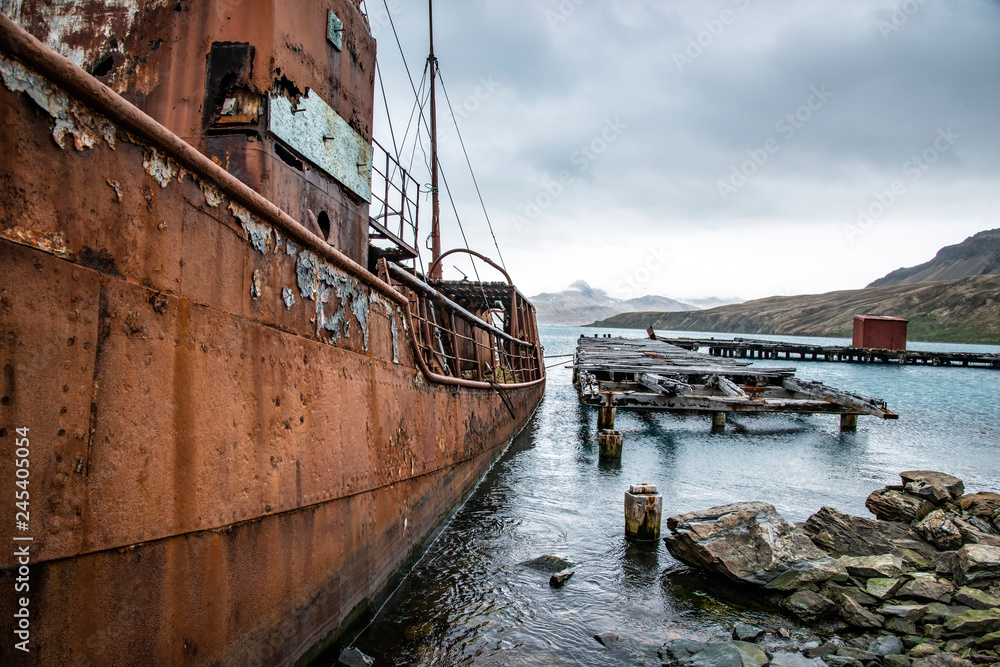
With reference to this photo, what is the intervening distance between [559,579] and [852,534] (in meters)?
3.32

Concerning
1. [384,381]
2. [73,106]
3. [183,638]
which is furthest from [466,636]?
[73,106]

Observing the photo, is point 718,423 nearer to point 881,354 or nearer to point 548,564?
point 548,564

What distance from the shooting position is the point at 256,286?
2846 mm

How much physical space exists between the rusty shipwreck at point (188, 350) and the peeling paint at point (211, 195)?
0.04 ft

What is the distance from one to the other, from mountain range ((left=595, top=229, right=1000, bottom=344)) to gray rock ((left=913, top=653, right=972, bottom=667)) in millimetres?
113405

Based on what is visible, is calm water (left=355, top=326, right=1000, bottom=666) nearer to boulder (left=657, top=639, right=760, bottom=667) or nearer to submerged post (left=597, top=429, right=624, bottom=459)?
boulder (left=657, top=639, right=760, bottom=667)

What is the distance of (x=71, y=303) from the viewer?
1916mm

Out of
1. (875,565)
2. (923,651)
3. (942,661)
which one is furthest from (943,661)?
(875,565)

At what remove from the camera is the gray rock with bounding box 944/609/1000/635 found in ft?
13.9

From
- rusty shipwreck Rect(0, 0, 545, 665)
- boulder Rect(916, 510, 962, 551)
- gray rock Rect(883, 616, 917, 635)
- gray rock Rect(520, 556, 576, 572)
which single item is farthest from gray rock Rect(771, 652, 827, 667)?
rusty shipwreck Rect(0, 0, 545, 665)

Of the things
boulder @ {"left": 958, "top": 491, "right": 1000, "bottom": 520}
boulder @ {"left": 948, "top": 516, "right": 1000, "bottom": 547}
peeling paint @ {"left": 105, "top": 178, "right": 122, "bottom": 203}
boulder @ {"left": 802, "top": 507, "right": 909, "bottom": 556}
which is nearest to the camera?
peeling paint @ {"left": 105, "top": 178, "right": 122, "bottom": 203}

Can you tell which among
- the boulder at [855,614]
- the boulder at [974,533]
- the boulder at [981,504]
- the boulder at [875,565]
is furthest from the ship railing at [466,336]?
the boulder at [981,504]

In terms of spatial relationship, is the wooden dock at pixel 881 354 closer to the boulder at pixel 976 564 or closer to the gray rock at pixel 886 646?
the boulder at pixel 976 564

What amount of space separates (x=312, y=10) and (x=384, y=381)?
11.3 feet
